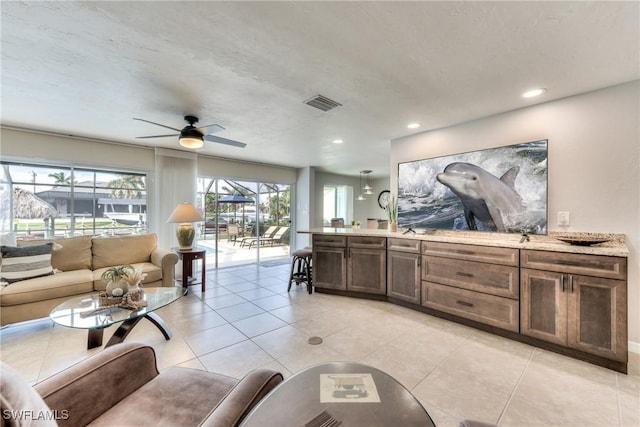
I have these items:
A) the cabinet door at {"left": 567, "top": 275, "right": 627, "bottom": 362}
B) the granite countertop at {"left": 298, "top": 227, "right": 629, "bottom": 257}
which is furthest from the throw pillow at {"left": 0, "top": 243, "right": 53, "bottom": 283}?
the cabinet door at {"left": 567, "top": 275, "right": 627, "bottom": 362}

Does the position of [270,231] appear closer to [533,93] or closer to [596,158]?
[533,93]

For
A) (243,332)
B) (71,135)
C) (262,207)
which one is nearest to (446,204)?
(243,332)

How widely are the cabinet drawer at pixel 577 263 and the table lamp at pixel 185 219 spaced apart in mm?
4381

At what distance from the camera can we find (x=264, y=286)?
14.9 ft

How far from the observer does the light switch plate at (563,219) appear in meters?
2.67

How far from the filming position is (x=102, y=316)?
220 cm

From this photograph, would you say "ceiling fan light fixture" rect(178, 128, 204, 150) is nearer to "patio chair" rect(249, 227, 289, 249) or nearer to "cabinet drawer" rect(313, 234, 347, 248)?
"cabinet drawer" rect(313, 234, 347, 248)

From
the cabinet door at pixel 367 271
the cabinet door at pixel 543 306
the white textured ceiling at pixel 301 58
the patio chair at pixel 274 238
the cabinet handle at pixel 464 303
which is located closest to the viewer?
the white textured ceiling at pixel 301 58

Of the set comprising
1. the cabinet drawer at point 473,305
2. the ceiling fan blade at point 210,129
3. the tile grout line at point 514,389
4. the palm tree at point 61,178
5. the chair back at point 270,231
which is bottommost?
the tile grout line at point 514,389

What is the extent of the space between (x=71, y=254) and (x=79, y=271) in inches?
12.7

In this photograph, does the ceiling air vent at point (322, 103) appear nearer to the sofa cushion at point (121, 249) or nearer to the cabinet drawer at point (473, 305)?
the cabinet drawer at point (473, 305)

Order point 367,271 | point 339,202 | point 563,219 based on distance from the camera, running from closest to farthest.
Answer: point 563,219 → point 367,271 → point 339,202

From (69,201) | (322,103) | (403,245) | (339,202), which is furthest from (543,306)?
(339,202)

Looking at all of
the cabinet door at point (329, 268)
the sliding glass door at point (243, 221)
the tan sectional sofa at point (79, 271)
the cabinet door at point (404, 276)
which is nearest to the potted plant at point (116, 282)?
the tan sectional sofa at point (79, 271)
